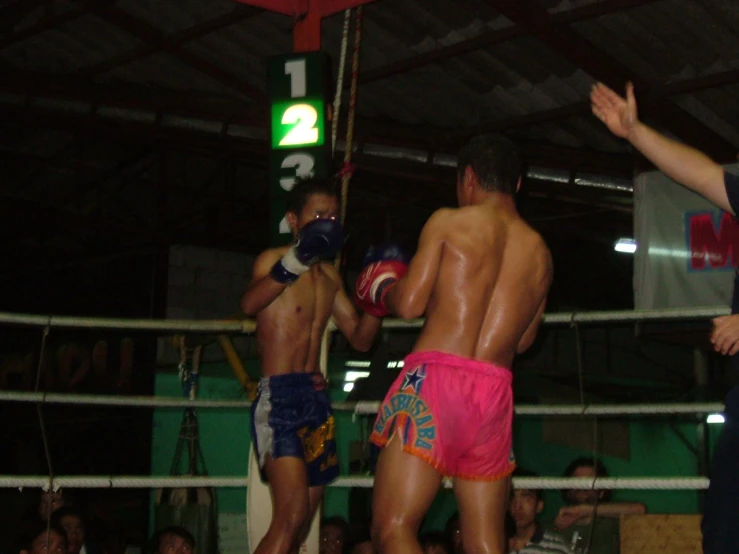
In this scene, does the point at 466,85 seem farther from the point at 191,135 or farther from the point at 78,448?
the point at 78,448

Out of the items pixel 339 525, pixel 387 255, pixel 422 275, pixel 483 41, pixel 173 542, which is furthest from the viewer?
pixel 483 41

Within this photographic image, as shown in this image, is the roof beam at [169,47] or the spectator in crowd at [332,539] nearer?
the spectator in crowd at [332,539]

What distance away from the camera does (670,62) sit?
6332 mm

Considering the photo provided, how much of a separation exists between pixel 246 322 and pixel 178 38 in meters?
4.50

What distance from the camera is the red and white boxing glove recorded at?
261 cm

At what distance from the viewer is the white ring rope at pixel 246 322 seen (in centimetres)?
314

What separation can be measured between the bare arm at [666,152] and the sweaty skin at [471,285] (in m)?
0.40

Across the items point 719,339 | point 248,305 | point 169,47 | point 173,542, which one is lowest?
point 173,542

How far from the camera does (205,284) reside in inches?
418

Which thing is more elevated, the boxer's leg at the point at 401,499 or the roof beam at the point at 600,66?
the roof beam at the point at 600,66

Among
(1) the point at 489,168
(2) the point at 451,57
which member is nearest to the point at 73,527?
(1) the point at 489,168

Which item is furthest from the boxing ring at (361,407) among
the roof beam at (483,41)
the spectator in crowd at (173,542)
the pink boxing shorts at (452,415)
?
the roof beam at (483,41)

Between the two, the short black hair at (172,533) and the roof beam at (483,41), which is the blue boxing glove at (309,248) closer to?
the short black hair at (172,533)

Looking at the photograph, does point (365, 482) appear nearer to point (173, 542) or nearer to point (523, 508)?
point (523, 508)
